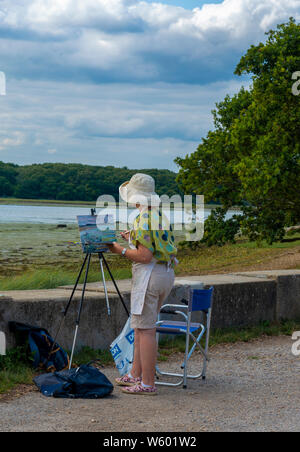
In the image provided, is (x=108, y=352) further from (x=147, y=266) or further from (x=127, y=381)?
(x=147, y=266)

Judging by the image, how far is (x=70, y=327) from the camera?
261 inches

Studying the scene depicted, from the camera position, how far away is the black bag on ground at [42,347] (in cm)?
596

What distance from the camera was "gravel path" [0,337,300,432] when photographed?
14.8 ft

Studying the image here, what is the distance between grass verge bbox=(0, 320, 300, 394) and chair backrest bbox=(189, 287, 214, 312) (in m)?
1.24

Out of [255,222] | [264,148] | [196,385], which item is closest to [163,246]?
[196,385]

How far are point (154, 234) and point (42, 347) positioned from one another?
5.23ft

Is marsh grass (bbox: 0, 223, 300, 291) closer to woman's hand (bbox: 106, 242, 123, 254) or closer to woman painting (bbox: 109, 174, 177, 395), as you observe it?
woman's hand (bbox: 106, 242, 123, 254)

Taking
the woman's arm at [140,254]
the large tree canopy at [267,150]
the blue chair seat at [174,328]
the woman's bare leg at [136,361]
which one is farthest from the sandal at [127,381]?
the large tree canopy at [267,150]

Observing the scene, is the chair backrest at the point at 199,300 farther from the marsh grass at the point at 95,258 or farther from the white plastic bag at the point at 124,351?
the marsh grass at the point at 95,258

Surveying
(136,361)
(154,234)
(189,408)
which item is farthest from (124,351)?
(154,234)

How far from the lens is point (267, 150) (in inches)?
634

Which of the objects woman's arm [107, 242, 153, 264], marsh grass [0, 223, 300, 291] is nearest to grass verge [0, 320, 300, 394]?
woman's arm [107, 242, 153, 264]

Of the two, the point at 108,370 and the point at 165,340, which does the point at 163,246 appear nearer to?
the point at 108,370

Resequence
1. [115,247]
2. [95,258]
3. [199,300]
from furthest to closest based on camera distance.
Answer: [95,258]
[199,300]
[115,247]
